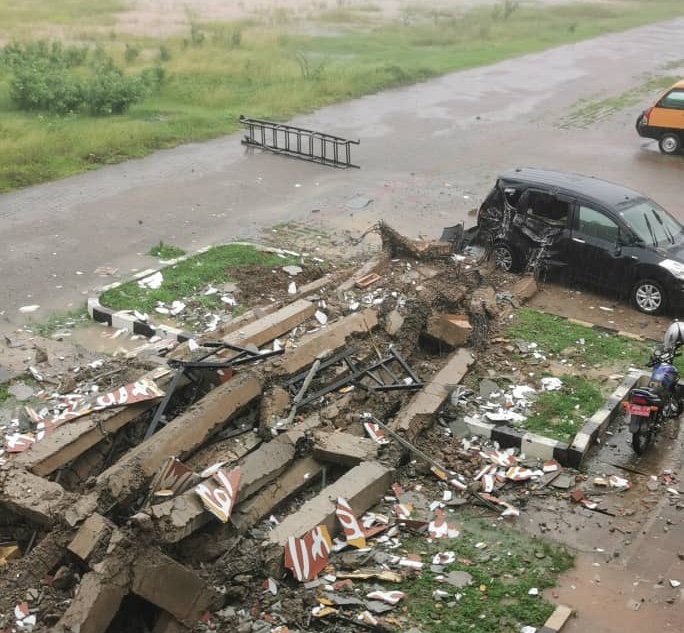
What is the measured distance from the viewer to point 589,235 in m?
14.2

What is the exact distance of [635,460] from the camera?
1005 centimetres

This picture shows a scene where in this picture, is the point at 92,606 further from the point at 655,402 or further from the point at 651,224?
the point at 651,224

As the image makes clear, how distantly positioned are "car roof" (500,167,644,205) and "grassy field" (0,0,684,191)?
1102 centimetres

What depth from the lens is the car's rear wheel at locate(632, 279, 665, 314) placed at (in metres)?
13.7

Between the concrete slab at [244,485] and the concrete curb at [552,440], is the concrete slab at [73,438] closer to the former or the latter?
the concrete slab at [244,485]

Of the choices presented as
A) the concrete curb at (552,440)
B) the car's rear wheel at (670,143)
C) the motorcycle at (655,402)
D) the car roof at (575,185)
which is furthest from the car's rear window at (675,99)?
the concrete curb at (552,440)

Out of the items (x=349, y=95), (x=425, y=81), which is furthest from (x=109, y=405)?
(x=425, y=81)

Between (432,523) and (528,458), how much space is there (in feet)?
5.60

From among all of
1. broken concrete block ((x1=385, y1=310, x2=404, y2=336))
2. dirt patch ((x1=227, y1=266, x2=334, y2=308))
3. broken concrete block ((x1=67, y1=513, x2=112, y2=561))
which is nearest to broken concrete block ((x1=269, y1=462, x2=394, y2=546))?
broken concrete block ((x1=67, y1=513, x2=112, y2=561))

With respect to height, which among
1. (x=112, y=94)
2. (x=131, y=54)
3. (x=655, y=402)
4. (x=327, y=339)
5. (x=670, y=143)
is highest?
(x=131, y=54)

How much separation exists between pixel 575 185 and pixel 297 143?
33.9ft

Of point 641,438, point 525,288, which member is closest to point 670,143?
point 525,288

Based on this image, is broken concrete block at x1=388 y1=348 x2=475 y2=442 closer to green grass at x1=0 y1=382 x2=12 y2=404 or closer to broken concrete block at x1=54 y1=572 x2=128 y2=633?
broken concrete block at x1=54 y1=572 x2=128 y2=633

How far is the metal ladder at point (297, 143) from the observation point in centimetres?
2209
